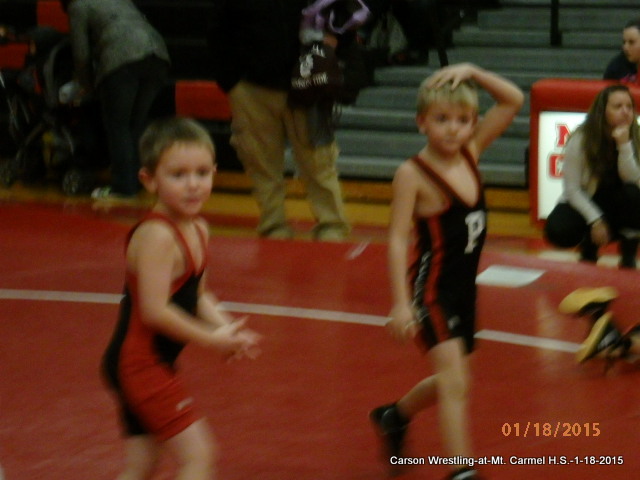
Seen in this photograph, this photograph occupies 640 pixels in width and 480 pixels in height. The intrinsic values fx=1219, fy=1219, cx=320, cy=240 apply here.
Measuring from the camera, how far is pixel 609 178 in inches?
252

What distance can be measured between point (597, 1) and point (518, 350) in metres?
6.94

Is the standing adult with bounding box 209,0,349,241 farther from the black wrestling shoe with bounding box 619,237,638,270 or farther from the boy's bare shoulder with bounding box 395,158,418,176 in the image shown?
the boy's bare shoulder with bounding box 395,158,418,176

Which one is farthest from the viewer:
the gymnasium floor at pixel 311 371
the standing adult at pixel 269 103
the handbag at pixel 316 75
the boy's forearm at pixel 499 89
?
the standing adult at pixel 269 103

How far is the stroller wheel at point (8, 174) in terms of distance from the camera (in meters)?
9.73

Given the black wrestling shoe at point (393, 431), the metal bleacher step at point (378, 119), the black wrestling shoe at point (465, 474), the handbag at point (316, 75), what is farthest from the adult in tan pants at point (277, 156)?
the black wrestling shoe at point (465, 474)

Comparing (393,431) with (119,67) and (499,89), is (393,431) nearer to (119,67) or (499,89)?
(499,89)

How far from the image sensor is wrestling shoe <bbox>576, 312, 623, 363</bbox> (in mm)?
4566

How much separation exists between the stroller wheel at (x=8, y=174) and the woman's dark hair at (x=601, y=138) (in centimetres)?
510

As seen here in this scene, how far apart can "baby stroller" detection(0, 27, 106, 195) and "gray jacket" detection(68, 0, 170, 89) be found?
0.61m

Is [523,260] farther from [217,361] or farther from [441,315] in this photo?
[441,315]

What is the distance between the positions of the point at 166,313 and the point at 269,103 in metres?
4.20
